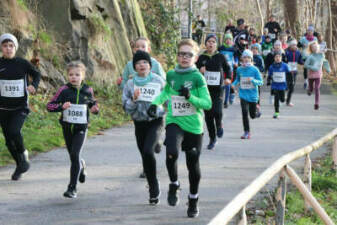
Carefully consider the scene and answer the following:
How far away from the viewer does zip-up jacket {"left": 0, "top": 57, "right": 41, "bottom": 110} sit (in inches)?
311

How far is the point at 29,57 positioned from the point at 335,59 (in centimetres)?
1956

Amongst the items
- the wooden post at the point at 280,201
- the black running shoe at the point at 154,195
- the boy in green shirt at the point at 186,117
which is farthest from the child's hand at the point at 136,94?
the wooden post at the point at 280,201

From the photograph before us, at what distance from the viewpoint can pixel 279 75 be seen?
16.0m

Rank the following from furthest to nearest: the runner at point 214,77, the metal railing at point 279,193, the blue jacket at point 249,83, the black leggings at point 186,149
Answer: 1. the blue jacket at point 249,83
2. the runner at point 214,77
3. the black leggings at point 186,149
4. the metal railing at point 279,193

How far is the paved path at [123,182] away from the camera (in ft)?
21.1

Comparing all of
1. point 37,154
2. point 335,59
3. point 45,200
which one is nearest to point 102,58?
point 37,154

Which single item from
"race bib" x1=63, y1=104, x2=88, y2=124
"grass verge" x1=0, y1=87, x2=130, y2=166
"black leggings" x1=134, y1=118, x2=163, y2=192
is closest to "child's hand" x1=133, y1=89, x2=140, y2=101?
"black leggings" x1=134, y1=118, x2=163, y2=192

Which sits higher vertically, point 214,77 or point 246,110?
point 214,77

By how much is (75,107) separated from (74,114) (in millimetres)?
81

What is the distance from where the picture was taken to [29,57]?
14.5 meters

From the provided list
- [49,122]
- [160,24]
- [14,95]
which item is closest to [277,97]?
[49,122]

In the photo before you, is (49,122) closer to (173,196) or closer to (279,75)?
(279,75)

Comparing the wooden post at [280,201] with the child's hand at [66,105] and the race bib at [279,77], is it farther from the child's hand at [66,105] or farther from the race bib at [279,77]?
the race bib at [279,77]

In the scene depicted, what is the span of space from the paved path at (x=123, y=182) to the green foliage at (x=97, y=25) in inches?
161
